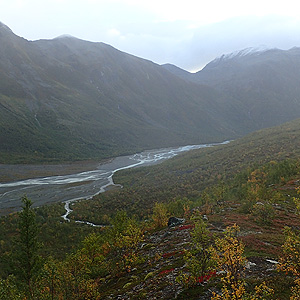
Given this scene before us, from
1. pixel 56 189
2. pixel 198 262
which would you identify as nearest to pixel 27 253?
pixel 198 262

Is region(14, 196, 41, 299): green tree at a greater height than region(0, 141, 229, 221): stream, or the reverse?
region(14, 196, 41, 299): green tree

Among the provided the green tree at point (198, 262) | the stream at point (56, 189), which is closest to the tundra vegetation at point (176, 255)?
the green tree at point (198, 262)

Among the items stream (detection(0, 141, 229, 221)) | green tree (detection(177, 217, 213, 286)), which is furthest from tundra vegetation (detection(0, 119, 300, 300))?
stream (detection(0, 141, 229, 221))

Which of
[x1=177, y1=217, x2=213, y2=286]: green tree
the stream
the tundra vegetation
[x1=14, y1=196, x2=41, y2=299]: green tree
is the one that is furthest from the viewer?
the stream

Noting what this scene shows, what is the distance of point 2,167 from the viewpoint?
11925 centimetres

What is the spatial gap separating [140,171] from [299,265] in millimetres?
100457

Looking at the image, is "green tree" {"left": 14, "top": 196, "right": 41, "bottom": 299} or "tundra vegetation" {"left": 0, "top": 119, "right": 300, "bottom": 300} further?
"green tree" {"left": 14, "top": 196, "right": 41, "bottom": 299}

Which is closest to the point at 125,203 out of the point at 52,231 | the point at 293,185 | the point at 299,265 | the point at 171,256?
the point at 52,231

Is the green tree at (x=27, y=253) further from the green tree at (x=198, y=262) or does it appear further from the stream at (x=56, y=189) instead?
the stream at (x=56, y=189)

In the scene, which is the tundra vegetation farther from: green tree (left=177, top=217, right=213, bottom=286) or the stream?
the stream

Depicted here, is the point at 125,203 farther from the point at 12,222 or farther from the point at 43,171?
the point at 43,171

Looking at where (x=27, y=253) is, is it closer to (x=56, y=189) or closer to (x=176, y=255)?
(x=176, y=255)

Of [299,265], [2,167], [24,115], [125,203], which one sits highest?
[24,115]

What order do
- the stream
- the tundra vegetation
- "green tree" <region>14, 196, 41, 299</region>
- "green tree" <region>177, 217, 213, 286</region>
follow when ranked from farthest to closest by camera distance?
the stream
"green tree" <region>14, 196, 41, 299</region>
"green tree" <region>177, 217, 213, 286</region>
the tundra vegetation
